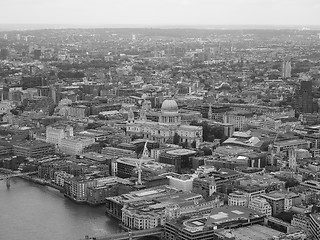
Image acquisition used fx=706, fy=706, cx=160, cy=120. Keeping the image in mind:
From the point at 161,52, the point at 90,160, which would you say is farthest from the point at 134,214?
the point at 161,52

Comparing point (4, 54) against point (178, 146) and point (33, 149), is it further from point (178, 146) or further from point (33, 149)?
point (178, 146)

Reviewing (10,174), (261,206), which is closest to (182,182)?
(261,206)

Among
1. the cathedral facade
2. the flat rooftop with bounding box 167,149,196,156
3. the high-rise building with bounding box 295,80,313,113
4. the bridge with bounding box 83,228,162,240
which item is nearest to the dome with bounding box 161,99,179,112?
the cathedral facade

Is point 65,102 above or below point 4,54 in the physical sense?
above

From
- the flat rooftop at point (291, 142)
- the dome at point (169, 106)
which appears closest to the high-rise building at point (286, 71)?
the dome at point (169, 106)

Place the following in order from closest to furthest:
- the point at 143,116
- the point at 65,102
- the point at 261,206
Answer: the point at 261,206 < the point at 143,116 < the point at 65,102

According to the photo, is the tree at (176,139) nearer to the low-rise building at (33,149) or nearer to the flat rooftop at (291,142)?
the flat rooftop at (291,142)

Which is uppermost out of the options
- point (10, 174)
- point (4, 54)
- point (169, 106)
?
point (169, 106)
